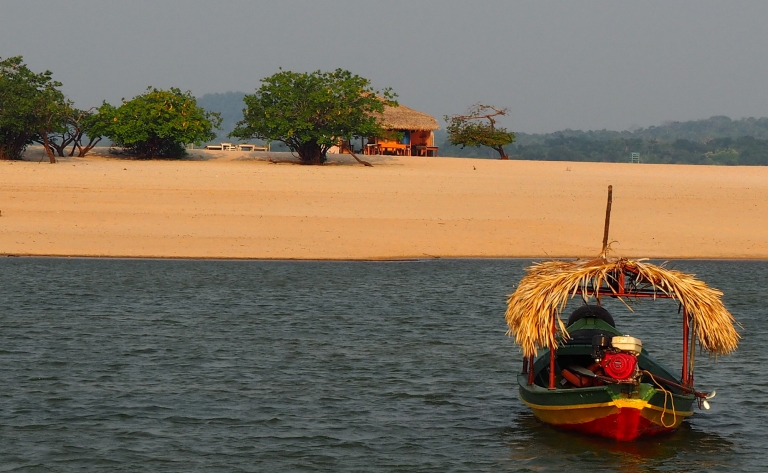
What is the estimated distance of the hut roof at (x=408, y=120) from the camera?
6306 cm

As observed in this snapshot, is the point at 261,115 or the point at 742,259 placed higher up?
the point at 261,115

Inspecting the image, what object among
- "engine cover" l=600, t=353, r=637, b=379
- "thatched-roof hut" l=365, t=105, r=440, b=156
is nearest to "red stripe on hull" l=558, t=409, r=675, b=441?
"engine cover" l=600, t=353, r=637, b=379

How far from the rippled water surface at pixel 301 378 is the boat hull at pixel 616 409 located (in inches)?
9.8

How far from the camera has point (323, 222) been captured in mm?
36906

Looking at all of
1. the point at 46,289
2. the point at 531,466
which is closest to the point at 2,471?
the point at 531,466

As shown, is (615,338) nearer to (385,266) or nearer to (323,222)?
(385,266)

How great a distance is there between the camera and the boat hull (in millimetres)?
14570

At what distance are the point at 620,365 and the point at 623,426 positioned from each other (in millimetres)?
898

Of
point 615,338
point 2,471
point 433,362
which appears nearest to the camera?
point 2,471

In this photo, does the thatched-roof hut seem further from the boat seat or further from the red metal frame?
the red metal frame

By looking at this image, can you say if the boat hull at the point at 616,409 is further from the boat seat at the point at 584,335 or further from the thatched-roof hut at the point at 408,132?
the thatched-roof hut at the point at 408,132

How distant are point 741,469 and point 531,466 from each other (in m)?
2.63

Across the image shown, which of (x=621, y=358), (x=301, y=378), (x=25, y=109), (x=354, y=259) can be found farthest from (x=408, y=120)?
(x=621, y=358)

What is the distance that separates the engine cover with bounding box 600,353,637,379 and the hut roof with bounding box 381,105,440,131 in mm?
47868
